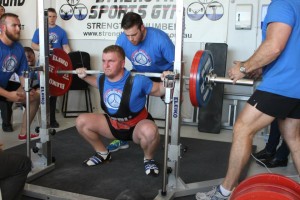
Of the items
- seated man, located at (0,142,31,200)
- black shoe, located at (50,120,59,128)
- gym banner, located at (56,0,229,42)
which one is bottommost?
black shoe, located at (50,120,59,128)

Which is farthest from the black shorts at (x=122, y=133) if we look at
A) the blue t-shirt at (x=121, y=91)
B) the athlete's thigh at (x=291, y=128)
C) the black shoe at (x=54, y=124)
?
the black shoe at (x=54, y=124)

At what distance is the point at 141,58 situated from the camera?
3326 mm

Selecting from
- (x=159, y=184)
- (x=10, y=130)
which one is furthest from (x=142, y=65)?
(x=10, y=130)

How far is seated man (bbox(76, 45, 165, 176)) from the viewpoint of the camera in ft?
8.82

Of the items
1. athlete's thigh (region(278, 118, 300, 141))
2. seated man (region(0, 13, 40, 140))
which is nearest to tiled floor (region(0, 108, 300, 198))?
seated man (region(0, 13, 40, 140))

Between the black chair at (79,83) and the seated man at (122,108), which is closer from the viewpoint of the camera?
the seated man at (122,108)

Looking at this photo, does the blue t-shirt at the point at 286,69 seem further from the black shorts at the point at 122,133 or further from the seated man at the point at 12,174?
the seated man at the point at 12,174

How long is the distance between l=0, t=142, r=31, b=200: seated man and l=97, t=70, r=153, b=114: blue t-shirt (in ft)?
3.10

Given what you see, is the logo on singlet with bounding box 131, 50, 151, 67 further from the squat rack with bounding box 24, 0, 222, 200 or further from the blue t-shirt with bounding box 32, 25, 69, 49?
the blue t-shirt with bounding box 32, 25, 69, 49

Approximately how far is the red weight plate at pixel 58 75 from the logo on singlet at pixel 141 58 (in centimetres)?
67

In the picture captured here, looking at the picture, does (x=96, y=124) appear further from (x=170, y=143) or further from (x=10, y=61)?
(x=10, y=61)

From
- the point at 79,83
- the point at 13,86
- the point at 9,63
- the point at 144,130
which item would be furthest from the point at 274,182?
the point at 79,83

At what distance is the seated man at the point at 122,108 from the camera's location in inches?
106

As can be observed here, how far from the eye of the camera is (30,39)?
18.4 feet
